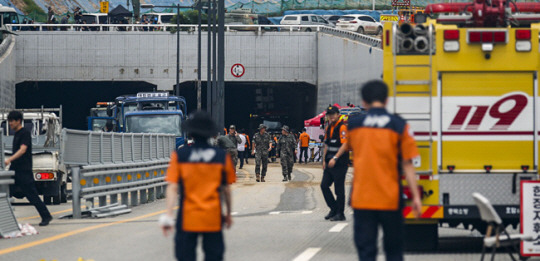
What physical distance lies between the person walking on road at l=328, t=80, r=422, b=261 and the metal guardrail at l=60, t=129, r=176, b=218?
9919mm

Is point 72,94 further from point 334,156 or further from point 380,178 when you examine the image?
point 380,178

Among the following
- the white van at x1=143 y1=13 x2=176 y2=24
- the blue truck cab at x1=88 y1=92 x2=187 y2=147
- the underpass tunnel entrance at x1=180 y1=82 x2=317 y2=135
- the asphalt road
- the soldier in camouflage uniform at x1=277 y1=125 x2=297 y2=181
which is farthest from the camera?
the white van at x1=143 y1=13 x2=176 y2=24

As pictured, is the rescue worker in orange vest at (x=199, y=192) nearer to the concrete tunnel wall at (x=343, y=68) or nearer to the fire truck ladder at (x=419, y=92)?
the fire truck ladder at (x=419, y=92)

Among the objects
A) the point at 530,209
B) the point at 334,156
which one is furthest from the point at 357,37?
the point at 530,209

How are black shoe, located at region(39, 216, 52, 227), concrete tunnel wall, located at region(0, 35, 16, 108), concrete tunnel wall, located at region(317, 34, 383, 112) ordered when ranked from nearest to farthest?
black shoe, located at region(39, 216, 52, 227)
concrete tunnel wall, located at region(317, 34, 383, 112)
concrete tunnel wall, located at region(0, 35, 16, 108)

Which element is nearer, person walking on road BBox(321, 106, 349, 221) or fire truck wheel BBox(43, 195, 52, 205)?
person walking on road BBox(321, 106, 349, 221)

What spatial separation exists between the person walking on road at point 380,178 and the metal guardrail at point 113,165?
32.5 ft

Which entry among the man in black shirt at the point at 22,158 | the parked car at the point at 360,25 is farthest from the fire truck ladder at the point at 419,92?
the parked car at the point at 360,25

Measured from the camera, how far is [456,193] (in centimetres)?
1165

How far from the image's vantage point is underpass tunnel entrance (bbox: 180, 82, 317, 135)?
230 ft

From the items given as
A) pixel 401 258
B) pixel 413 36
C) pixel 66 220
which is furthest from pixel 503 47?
pixel 66 220

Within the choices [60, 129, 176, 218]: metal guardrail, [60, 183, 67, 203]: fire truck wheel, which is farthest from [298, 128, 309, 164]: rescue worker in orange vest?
[60, 183, 67, 203]: fire truck wheel

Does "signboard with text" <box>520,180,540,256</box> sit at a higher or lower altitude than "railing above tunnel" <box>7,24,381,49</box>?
lower

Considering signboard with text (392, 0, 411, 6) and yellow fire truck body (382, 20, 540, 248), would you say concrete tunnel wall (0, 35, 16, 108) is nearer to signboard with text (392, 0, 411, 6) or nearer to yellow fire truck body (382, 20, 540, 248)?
signboard with text (392, 0, 411, 6)
